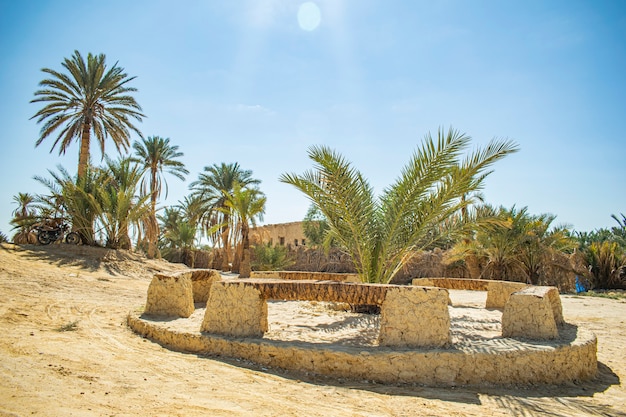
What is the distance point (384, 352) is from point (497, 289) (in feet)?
20.2

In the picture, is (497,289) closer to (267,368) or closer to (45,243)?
(267,368)

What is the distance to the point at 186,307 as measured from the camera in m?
6.46

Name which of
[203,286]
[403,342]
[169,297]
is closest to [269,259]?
[203,286]

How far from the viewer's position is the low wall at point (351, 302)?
4504 mm

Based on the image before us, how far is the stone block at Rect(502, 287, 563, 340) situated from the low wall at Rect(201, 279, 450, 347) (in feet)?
4.04

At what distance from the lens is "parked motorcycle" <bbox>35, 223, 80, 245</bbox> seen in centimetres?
1461

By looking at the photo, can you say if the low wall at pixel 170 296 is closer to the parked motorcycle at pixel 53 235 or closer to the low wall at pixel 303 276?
the low wall at pixel 303 276

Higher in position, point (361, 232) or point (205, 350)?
point (361, 232)

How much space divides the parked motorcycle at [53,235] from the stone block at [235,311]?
11925 millimetres

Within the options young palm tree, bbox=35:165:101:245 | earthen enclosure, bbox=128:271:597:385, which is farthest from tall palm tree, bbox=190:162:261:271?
earthen enclosure, bbox=128:271:597:385

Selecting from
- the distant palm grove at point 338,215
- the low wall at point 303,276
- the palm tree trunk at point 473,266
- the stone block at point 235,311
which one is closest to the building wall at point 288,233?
the distant palm grove at point 338,215

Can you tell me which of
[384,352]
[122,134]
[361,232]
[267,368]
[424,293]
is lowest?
[267,368]

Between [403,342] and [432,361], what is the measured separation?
1.26ft

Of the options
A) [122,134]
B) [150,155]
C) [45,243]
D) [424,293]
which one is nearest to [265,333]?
[424,293]
